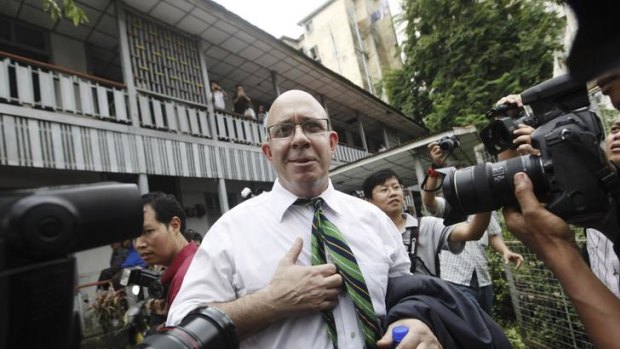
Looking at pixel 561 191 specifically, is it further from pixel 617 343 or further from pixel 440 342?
pixel 440 342

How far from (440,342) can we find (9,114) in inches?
231

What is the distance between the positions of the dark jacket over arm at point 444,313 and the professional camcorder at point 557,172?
269 millimetres

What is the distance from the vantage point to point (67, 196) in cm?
57

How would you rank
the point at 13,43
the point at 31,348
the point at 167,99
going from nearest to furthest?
the point at 31,348, the point at 13,43, the point at 167,99

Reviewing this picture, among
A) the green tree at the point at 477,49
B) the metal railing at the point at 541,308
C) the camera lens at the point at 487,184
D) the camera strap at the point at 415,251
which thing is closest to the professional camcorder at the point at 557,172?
the camera lens at the point at 487,184

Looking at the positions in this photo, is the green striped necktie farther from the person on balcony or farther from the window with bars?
the person on balcony

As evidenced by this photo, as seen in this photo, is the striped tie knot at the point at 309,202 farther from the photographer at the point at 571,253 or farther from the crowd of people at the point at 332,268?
the photographer at the point at 571,253

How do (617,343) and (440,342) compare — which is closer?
(617,343)

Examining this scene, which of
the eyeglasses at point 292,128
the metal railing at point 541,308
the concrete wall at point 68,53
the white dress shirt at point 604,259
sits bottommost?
the metal railing at point 541,308

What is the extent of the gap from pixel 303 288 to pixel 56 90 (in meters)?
6.12

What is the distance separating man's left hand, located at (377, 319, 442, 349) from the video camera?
0.89 meters

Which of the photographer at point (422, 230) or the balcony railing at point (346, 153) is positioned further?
the balcony railing at point (346, 153)

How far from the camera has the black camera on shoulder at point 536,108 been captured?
1.24 m

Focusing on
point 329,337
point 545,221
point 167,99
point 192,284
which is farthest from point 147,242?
point 167,99
